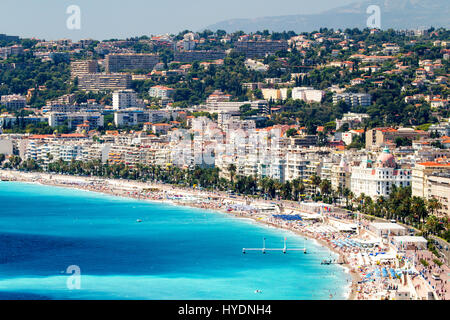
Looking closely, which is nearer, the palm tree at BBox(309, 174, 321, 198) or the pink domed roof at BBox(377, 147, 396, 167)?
the pink domed roof at BBox(377, 147, 396, 167)

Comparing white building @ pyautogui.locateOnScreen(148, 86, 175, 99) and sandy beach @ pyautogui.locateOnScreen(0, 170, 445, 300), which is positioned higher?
white building @ pyautogui.locateOnScreen(148, 86, 175, 99)

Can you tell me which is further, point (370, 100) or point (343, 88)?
point (343, 88)

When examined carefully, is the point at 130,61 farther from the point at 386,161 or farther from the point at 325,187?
the point at 386,161

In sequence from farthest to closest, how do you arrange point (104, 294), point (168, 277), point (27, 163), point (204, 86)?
point (204, 86)
point (27, 163)
point (168, 277)
point (104, 294)

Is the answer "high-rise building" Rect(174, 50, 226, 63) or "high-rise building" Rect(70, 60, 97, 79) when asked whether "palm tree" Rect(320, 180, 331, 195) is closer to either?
"high-rise building" Rect(70, 60, 97, 79)

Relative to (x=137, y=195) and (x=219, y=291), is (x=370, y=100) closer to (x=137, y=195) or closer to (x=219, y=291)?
(x=137, y=195)

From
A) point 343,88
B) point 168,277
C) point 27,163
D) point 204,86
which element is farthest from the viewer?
point 204,86

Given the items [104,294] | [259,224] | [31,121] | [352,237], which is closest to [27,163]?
[31,121]

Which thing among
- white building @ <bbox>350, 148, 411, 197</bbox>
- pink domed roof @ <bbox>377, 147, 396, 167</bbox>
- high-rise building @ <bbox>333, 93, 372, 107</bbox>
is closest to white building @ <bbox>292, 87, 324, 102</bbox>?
high-rise building @ <bbox>333, 93, 372, 107</bbox>
